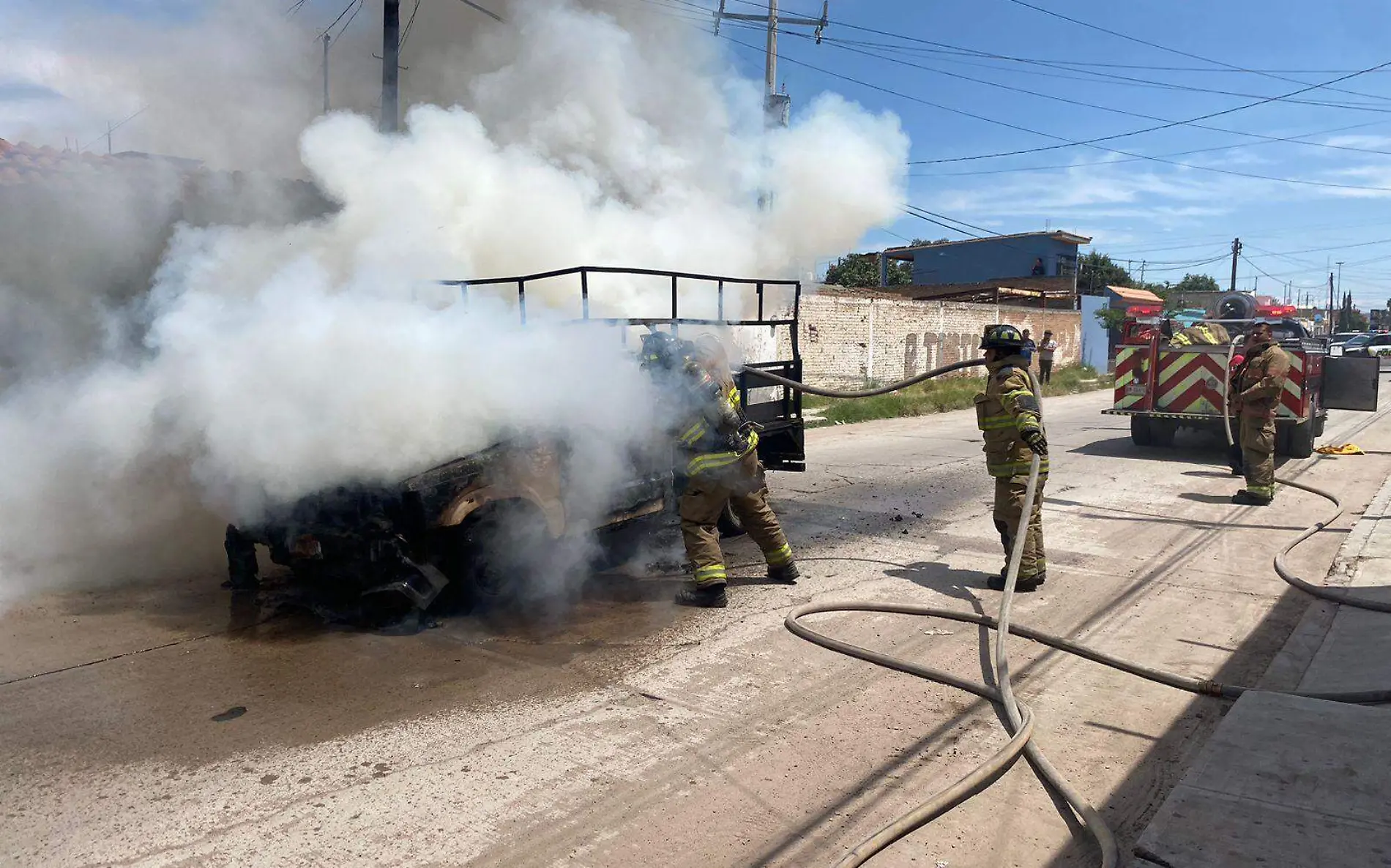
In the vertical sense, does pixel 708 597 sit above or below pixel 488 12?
below

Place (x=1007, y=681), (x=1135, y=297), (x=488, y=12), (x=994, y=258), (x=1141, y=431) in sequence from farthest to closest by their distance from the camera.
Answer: (x=994, y=258) < (x=1135, y=297) < (x=1141, y=431) < (x=488, y=12) < (x=1007, y=681)

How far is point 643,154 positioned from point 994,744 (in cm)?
753

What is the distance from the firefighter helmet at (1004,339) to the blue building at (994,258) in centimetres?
3948

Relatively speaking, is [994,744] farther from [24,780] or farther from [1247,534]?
[1247,534]

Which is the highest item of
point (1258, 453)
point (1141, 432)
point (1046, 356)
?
point (1046, 356)

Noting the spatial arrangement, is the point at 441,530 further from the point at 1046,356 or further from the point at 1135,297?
the point at 1135,297

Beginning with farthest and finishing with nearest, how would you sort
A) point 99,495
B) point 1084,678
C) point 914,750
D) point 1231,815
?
point 99,495
point 1084,678
point 914,750
point 1231,815

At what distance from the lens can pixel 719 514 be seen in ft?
18.3

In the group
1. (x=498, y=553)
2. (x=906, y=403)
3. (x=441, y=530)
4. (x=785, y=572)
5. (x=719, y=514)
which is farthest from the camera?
(x=906, y=403)

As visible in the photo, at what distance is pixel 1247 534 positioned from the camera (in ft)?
24.2

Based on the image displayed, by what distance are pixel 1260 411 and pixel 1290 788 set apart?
255 inches

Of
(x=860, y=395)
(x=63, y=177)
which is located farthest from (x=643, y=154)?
(x=63, y=177)

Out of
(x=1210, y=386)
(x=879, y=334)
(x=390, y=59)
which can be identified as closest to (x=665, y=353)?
(x=390, y=59)

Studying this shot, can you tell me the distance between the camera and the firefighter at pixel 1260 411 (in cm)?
837
